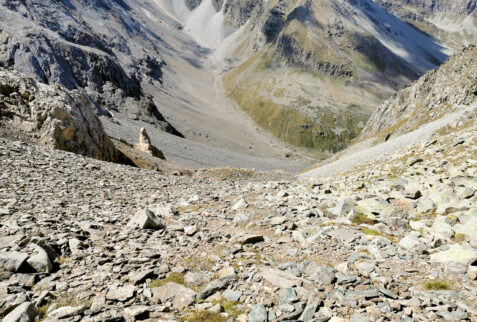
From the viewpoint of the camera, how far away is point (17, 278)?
809cm

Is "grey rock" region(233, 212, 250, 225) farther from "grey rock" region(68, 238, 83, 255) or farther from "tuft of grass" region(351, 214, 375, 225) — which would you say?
Result: "grey rock" region(68, 238, 83, 255)

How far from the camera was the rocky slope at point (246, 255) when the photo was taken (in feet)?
22.5

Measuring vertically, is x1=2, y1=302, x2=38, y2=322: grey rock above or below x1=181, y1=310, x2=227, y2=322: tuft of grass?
below

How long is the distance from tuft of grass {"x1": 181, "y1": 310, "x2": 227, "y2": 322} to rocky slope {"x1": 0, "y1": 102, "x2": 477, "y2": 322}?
3 centimetres

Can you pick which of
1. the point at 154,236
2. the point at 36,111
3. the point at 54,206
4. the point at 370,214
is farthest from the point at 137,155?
the point at 370,214

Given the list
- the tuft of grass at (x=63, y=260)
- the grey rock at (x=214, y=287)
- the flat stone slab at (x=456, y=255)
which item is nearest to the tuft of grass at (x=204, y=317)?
the grey rock at (x=214, y=287)

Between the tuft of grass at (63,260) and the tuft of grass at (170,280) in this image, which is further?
the tuft of grass at (63,260)

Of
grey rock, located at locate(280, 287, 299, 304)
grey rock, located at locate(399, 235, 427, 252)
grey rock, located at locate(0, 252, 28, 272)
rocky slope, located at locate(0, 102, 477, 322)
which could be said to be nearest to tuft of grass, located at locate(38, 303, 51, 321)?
rocky slope, located at locate(0, 102, 477, 322)

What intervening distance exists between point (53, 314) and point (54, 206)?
29.3 ft

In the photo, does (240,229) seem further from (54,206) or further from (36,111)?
(36,111)

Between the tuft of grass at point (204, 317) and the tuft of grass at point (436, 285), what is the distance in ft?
16.8

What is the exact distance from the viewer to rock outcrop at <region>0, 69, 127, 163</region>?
3030 cm

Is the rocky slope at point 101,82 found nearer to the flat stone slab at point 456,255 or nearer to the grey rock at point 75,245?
the grey rock at point 75,245

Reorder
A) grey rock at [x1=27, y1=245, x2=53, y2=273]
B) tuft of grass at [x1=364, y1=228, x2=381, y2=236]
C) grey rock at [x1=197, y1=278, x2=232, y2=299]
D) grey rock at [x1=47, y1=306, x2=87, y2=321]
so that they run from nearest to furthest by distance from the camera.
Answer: grey rock at [x1=47, y1=306, x2=87, y2=321] < grey rock at [x1=197, y1=278, x2=232, y2=299] < grey rock at [x1=27, y1=245, x2=53, y2=273] < tuft of grass at [x1=364, y1=228, x2=381, y2=236]
